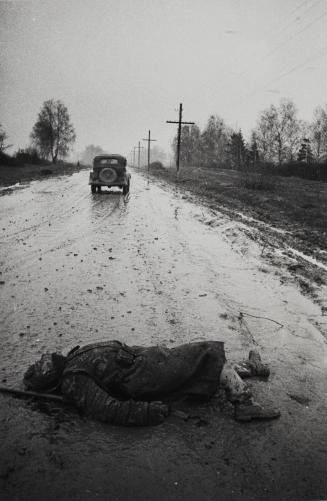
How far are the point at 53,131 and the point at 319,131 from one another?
171ft

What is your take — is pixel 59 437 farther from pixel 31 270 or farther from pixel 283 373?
pixel 31 270

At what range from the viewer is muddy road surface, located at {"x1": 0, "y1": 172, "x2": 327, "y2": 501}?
6.99ft

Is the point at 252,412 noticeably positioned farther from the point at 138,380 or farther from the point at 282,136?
the point at 282,136

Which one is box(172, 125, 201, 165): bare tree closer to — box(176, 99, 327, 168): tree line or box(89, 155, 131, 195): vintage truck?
box(176, 99, 327, 168): tree line

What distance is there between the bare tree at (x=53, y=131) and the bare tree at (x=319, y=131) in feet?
→ 161

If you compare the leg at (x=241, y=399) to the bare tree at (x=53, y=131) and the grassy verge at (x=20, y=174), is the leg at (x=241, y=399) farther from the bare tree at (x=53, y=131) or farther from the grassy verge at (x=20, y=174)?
the bare tree at (x=53, y=131)

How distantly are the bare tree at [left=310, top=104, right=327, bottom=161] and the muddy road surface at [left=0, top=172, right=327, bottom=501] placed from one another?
64.1m

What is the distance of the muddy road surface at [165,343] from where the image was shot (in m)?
2.13

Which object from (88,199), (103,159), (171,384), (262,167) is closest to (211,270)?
(171,384)

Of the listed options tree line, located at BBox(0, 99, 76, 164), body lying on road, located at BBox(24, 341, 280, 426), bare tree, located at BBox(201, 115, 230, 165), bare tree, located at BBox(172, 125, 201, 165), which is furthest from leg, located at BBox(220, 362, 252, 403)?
bare tree, located at BBox(172, 125, 201, 165)

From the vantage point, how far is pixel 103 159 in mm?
18875

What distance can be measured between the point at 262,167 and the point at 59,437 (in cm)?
4167

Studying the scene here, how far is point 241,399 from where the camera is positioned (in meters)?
2.72

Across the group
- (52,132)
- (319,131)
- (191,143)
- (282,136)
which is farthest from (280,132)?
(52,132)
